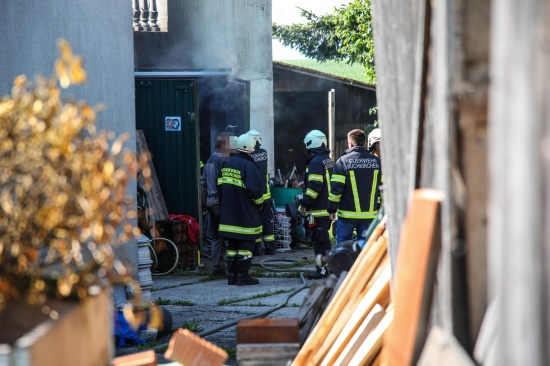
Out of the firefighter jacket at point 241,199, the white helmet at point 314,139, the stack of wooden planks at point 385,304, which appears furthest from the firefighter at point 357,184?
the stack of wooden planks at point 385,304

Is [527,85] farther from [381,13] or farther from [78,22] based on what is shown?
[78,22]

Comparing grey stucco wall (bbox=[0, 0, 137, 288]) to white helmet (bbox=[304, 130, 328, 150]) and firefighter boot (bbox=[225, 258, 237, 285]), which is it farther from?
white helmet (bbox=[304, 130, 328, 150])

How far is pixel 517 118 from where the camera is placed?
5.61 ft

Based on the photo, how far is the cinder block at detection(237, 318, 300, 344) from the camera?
4.21 m

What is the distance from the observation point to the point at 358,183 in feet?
32.7

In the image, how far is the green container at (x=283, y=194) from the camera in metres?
14.8

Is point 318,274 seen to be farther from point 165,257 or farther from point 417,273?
point 417,273

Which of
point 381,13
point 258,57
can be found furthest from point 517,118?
point 258,57

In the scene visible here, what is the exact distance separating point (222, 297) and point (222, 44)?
283 inches

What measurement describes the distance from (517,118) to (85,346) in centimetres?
118

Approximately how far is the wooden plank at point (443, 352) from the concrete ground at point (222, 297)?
415 centimetres

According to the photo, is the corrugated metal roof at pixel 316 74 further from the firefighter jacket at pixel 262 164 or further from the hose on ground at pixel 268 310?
the firefighter jacket at pixel 262 164

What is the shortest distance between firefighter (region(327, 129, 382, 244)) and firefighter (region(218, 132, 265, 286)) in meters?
1.10

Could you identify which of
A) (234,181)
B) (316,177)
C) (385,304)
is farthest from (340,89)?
(385,304)
